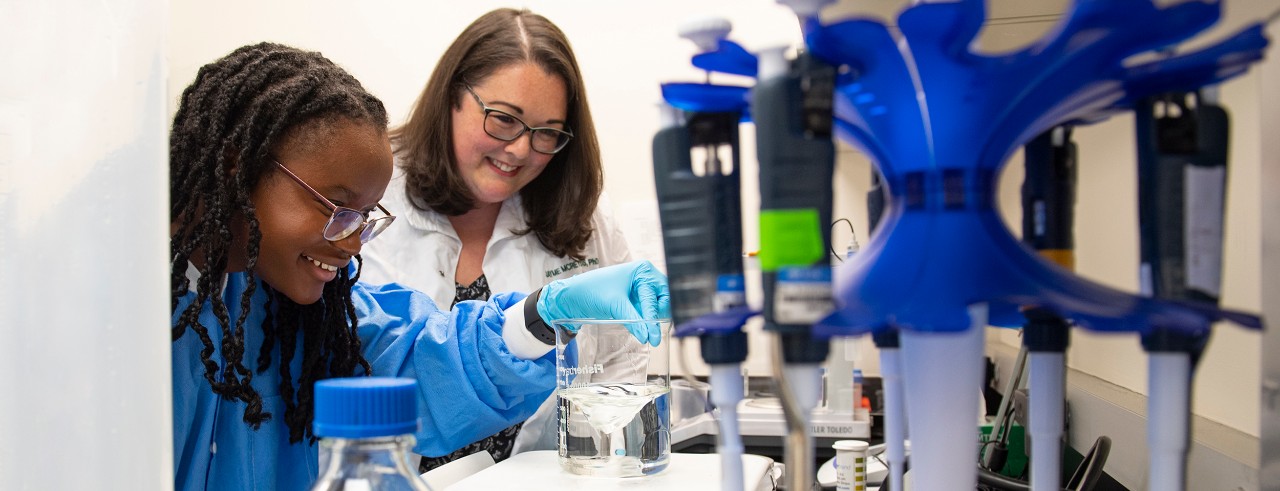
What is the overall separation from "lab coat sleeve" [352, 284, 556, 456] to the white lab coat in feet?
1.26

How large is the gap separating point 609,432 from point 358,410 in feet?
2.61

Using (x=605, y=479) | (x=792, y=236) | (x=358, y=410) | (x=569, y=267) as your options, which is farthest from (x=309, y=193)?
(x=569, y=267)

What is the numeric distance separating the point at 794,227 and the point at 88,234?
0.35 meters

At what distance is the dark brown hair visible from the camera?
1.75 m

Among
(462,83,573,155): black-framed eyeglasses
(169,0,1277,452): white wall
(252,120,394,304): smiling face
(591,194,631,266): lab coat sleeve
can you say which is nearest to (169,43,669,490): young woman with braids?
(252,120,394,304): smiling face

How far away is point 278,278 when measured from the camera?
101cm

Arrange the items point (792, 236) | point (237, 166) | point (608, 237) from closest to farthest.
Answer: point (792, 236) → point (237, 166) → point (608, 237)

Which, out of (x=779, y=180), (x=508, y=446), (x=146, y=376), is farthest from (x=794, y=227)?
(x=508, y=446)

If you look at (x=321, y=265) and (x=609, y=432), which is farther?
(x=609, y=432)

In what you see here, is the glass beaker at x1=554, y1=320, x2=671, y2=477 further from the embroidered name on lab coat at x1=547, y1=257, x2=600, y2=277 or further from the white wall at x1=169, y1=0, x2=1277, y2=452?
the white wall at x1=169, y1=0, x2=1277, y2=452

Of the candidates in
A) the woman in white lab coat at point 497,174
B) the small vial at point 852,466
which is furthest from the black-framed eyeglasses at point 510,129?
the small vial at point 852,466

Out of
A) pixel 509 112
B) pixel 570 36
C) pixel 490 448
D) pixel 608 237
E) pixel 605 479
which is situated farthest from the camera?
pixel 570 36

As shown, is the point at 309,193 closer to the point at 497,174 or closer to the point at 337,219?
the point at 337,219

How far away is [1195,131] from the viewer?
0.42 meters
